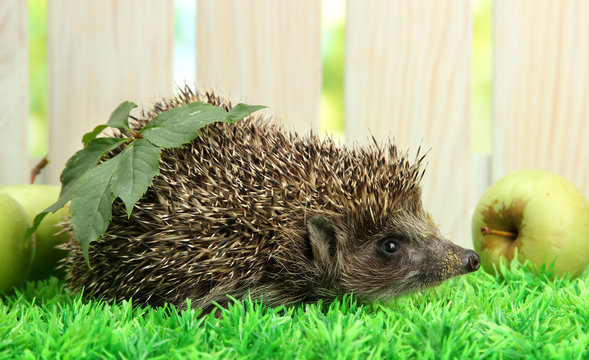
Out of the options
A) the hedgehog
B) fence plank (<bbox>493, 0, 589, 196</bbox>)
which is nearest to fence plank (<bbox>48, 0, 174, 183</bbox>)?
the hedgehog

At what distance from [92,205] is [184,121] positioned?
471 millimetres

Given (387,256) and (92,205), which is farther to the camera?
(387,256)

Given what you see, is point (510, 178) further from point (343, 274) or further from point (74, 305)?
point (74, 305)

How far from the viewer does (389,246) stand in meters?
2.38

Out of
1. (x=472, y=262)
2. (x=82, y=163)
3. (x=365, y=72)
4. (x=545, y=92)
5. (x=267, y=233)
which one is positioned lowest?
(x=472, y=262)

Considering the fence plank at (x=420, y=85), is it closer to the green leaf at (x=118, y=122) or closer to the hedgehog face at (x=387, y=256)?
the hedgehog face at (x=387, y=256)

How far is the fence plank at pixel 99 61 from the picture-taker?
3.76m

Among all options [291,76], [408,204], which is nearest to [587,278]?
[408,204]

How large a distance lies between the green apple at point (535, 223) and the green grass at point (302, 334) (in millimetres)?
698

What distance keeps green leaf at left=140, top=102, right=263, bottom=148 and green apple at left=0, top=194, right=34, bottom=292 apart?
0.80 metres

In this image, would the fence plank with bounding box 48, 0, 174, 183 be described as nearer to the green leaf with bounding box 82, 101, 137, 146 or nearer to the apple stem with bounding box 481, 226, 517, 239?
the green leaf with bounding box 82, 101, 137, 146

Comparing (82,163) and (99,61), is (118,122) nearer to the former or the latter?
(82,163)

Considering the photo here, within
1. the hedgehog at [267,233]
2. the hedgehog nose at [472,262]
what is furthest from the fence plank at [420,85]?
the hedgehog nose at [472,262]

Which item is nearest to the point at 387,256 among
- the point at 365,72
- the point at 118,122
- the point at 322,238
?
the point at 322,238
